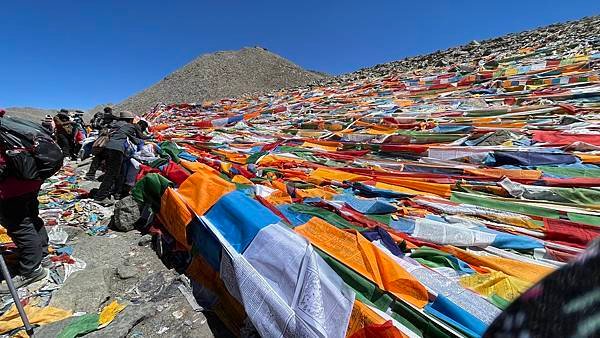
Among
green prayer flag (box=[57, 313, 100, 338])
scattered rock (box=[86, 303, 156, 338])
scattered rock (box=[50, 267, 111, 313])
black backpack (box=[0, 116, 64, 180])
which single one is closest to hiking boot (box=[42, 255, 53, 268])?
scattered rock (box=[50, 267, 111, 313])

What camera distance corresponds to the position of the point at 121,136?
732cm

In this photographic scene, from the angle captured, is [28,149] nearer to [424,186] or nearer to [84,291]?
[84,291]

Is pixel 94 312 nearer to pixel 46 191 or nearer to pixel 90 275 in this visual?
pixel 90 275

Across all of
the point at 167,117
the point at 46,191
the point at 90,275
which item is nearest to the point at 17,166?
the point at 90,275

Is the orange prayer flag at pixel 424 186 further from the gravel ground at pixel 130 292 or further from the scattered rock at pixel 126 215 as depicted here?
the scattered rock at pixel 126 215

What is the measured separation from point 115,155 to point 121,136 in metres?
0.43

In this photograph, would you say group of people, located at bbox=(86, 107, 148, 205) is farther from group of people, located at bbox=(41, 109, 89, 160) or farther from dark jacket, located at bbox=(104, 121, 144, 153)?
group of people, located at bbox=(41, 109, 89, 160)

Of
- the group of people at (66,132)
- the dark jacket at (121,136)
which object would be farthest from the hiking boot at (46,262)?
the group of people at (66,132)

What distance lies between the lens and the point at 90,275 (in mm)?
4387

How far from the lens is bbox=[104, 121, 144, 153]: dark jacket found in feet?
23.4

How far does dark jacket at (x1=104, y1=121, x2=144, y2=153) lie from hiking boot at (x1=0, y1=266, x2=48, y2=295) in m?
3.21

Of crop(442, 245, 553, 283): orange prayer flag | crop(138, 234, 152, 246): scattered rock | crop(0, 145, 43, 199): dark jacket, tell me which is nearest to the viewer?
crop(442, 245, 553, 283): orange prayer flag

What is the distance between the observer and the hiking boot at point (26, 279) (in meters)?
4.14

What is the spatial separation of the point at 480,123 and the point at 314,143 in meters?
3.59
